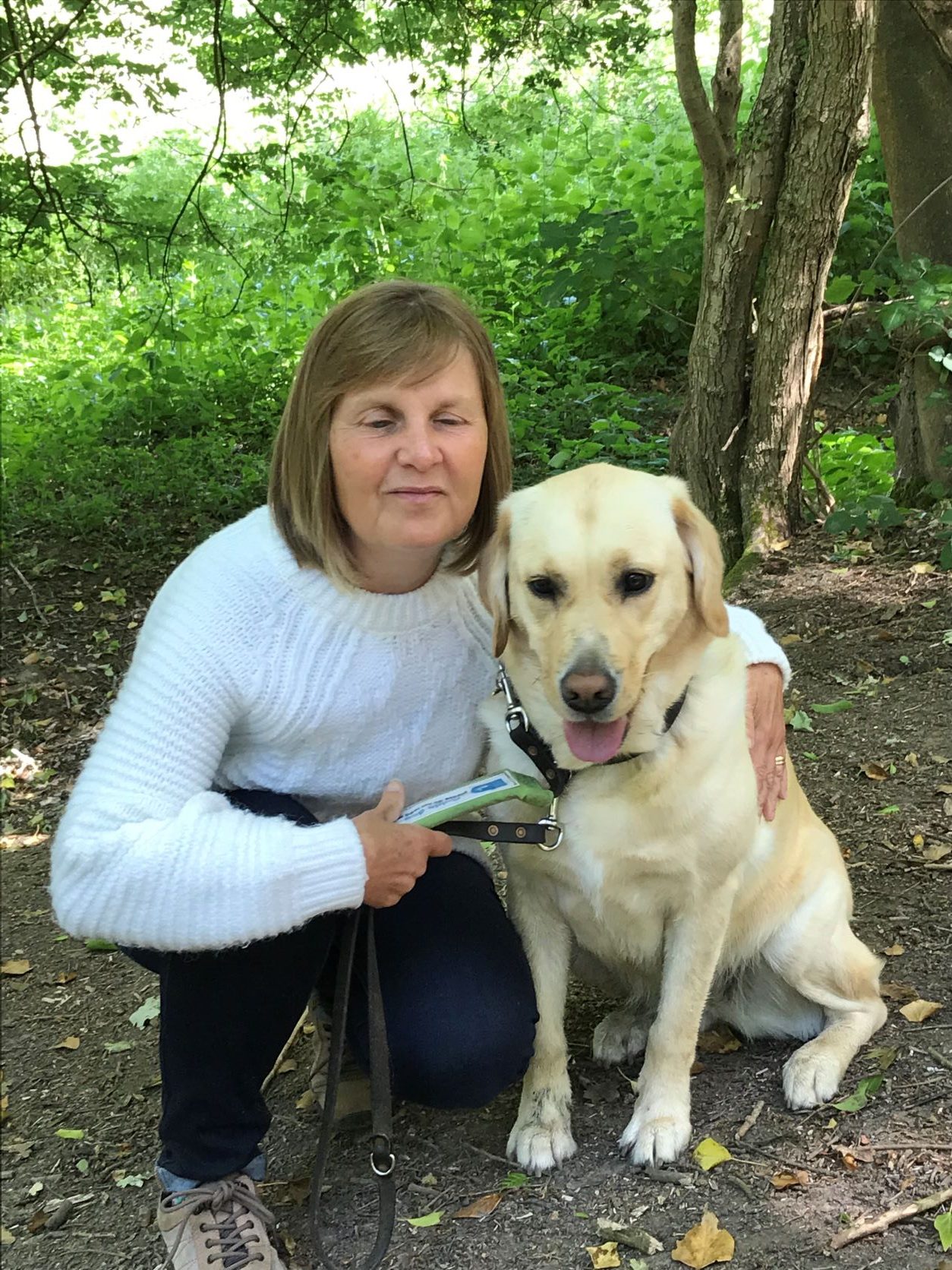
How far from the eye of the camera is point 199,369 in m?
7.41

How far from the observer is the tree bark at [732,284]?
13.1 feet

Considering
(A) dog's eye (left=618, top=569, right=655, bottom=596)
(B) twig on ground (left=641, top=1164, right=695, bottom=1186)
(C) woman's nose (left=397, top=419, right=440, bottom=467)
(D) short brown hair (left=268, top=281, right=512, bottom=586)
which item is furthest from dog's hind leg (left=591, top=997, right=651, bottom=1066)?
(C) woman's nose (left=397, top=419, right=440, bottom=467)

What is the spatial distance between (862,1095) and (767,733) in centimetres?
68

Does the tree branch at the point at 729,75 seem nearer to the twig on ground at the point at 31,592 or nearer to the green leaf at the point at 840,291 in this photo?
the green leaf at the point at 840,291

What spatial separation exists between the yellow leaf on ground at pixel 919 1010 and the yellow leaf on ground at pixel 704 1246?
69cm

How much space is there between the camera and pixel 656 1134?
1.91 meters

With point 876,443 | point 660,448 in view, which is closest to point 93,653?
point 660,448

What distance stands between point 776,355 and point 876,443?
5.14 feet

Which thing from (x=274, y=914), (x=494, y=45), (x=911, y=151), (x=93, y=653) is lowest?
(x=93, y=653)

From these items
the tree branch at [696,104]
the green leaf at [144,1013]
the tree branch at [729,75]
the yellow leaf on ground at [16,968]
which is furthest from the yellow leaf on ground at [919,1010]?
the tree branch at [729,75]

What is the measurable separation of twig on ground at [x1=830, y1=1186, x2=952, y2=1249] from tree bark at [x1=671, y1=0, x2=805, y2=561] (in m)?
3.10

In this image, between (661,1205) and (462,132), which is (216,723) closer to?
(661,1205)

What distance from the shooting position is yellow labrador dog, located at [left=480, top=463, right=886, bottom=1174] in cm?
185

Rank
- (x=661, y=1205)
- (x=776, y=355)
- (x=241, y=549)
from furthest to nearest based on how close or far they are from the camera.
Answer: (x=776, y=355)
(x=241, y=549)
(x=661, y=1205)
